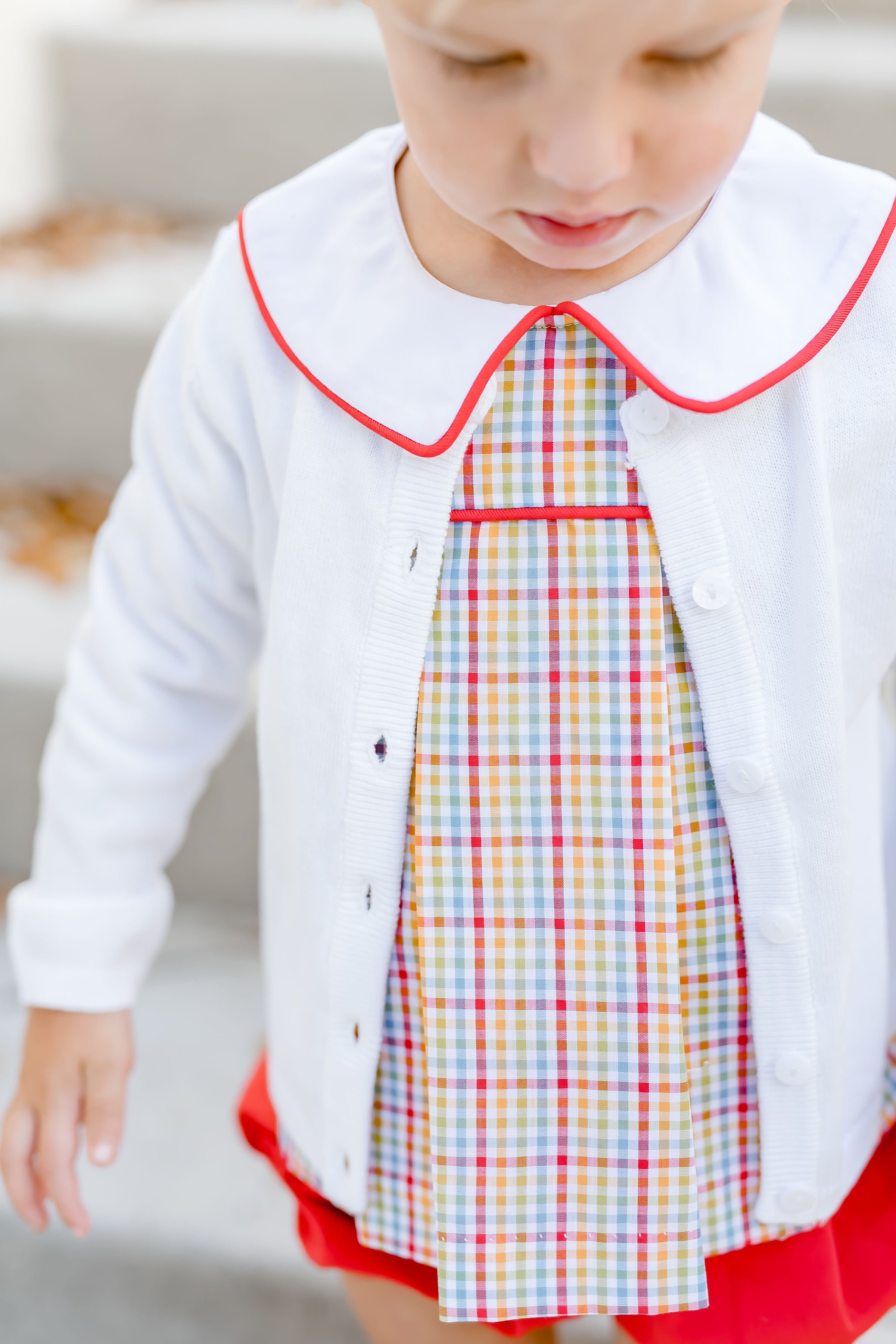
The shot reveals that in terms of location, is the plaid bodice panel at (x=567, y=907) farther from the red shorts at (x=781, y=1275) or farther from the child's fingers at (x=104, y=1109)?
the child's fingers at (x=104, y=1109)

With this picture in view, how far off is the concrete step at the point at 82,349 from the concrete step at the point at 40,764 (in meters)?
0.20

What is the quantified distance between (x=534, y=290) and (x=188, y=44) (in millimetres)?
1154

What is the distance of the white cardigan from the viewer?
49cm

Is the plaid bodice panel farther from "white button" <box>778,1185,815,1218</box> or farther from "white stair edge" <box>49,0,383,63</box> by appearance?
"white stair edge" <box>49,0,383,63</box>

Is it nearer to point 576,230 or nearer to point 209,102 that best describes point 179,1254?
point 576,230

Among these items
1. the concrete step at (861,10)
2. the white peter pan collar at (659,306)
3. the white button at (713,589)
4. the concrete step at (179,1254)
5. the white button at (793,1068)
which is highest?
the concrete step at (861,10)

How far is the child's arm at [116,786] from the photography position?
63 centimetres

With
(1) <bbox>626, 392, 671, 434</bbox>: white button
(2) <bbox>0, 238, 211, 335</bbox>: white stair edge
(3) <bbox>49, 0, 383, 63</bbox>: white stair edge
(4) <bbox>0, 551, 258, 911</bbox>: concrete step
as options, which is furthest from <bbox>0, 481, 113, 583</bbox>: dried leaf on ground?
(1) <bbox>626, 392, 671, 434</bbox>: white button

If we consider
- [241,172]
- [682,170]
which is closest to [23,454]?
[241,172]

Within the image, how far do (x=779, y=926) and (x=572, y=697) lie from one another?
0.41ft

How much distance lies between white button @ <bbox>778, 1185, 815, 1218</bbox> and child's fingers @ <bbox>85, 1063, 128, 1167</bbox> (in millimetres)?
327

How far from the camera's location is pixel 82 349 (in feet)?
4.39

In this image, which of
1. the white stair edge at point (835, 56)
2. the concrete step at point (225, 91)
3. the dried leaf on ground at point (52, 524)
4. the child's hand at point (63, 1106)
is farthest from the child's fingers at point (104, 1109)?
the concrete step at point (225, 91)

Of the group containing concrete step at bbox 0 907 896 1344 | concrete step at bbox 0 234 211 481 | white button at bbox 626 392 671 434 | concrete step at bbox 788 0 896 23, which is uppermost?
concrete step at bbox 788 0 896 23
